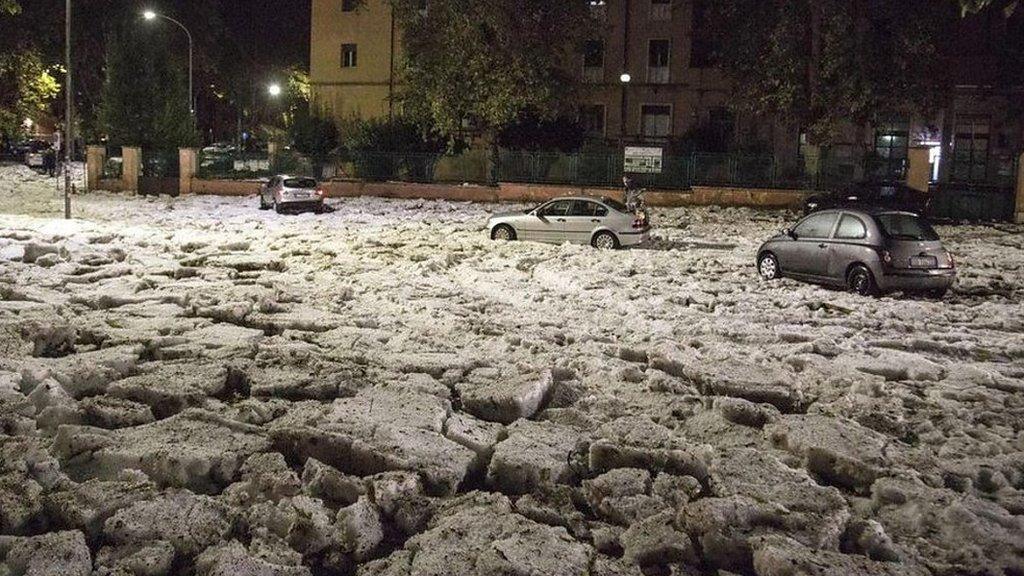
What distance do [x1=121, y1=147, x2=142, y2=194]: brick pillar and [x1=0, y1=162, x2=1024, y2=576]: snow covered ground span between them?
23454 mm

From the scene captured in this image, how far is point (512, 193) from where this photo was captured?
32938mm

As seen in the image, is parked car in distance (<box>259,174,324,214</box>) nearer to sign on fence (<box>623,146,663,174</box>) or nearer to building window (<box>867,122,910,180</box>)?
sign on fence (<box>623,146,663,174</box>)

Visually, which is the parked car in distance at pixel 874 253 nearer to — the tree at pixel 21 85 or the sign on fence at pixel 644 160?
the sign on fence at pixel 644 160

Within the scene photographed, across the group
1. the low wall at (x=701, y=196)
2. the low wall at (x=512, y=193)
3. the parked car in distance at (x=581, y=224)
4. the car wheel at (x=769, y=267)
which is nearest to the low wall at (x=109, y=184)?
the low wall at (x=512, y=193)

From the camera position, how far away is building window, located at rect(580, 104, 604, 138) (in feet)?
147

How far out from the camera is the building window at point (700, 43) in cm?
4200

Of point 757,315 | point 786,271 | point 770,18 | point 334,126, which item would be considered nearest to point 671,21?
point 770,18

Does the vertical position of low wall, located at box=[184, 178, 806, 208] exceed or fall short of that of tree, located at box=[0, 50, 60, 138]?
it falls short

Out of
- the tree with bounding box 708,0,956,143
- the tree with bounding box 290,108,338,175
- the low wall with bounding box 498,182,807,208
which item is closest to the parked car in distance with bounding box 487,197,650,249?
the low wall with bounding box 498,182,807,208

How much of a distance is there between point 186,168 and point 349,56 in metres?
14.1

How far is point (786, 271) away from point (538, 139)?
22417mm

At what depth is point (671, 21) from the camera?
4291cm

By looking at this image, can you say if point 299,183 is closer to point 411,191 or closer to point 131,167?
point 411,191

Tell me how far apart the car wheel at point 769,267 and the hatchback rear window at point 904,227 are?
2.19 metres
